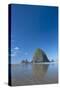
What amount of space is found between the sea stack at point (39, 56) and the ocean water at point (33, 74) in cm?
7

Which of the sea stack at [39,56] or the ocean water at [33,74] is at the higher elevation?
the sea stack at [39,56]

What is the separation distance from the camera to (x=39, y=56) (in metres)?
3.06

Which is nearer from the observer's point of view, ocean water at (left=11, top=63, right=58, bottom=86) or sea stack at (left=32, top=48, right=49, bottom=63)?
ocean water at (left=11, top=63, right=58, bottom=86)

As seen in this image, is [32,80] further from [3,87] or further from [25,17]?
[25,17]

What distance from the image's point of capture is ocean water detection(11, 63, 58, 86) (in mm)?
2916

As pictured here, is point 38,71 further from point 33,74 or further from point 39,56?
point 39,56

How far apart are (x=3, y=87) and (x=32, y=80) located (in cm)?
43

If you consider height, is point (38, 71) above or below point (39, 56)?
below

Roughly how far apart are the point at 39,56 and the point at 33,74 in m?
0.27

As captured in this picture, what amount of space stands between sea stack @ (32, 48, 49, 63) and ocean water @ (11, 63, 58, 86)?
71mm

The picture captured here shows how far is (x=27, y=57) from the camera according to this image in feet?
Result: 9.80

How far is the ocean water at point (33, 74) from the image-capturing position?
292 cm

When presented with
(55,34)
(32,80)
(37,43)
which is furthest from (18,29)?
(32,80)

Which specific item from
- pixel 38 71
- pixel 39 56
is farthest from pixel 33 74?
pixel 39 56
